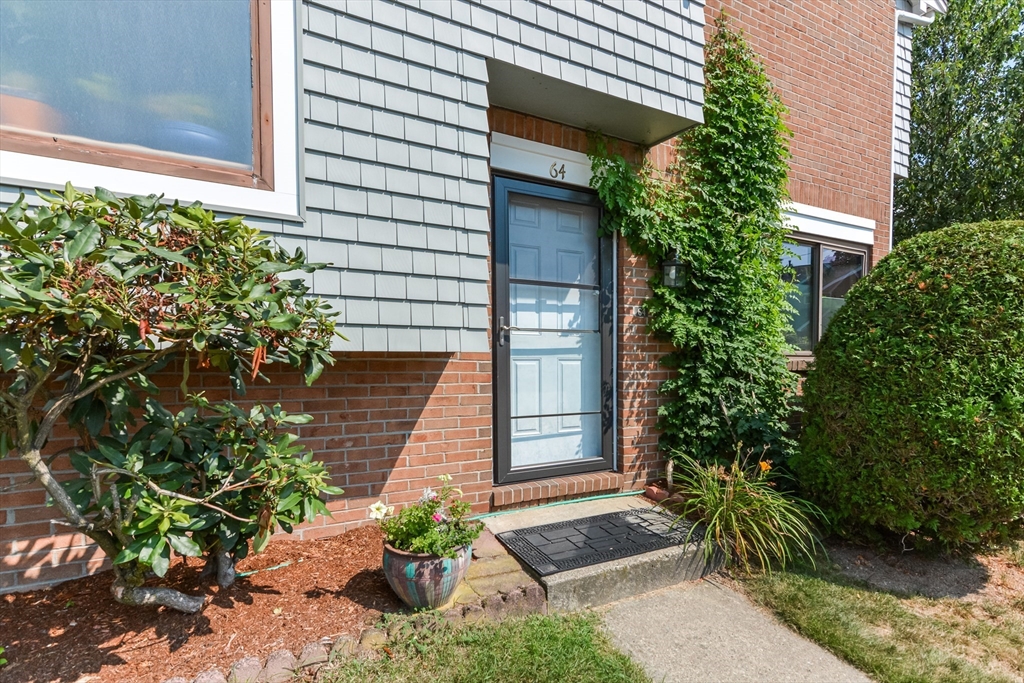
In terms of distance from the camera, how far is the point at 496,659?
1991mm

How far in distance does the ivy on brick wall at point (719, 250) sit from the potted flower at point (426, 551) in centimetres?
222

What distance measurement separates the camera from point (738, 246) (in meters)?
3.99

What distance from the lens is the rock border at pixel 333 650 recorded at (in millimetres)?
1784

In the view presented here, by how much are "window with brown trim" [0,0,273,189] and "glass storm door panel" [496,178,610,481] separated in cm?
155

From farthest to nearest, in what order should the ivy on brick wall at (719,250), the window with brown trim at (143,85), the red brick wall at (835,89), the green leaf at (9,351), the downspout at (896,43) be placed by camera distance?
the downspout at (896,43)
the red brick wall at (835,89)
the ivy on brick wall at (719,250)
the window with brown trim at (143,85)
the green leaf at (9,351)

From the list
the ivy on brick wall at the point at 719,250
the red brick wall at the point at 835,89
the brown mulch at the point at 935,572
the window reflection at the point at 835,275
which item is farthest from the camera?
the window reflection at the point at 835,275

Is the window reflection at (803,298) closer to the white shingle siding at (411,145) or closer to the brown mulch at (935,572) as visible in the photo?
the brown mulch at (935,572)

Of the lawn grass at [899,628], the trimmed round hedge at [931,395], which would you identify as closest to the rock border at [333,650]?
the lawn grass at [899,628]

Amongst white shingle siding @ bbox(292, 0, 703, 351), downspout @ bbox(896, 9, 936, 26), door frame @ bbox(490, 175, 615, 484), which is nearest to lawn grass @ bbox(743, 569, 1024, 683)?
door frame @ bbox(490, 175, 615, 484)

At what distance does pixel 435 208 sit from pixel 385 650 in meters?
2.08

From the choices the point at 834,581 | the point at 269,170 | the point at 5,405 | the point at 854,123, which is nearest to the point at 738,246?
the point at 834,581

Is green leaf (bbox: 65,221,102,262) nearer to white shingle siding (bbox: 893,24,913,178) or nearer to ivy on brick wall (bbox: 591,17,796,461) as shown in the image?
ivy on brick wall (bbox: 591,17,796,461)

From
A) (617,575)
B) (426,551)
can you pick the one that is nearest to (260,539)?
(426,551)

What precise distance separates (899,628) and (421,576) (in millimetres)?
2371
